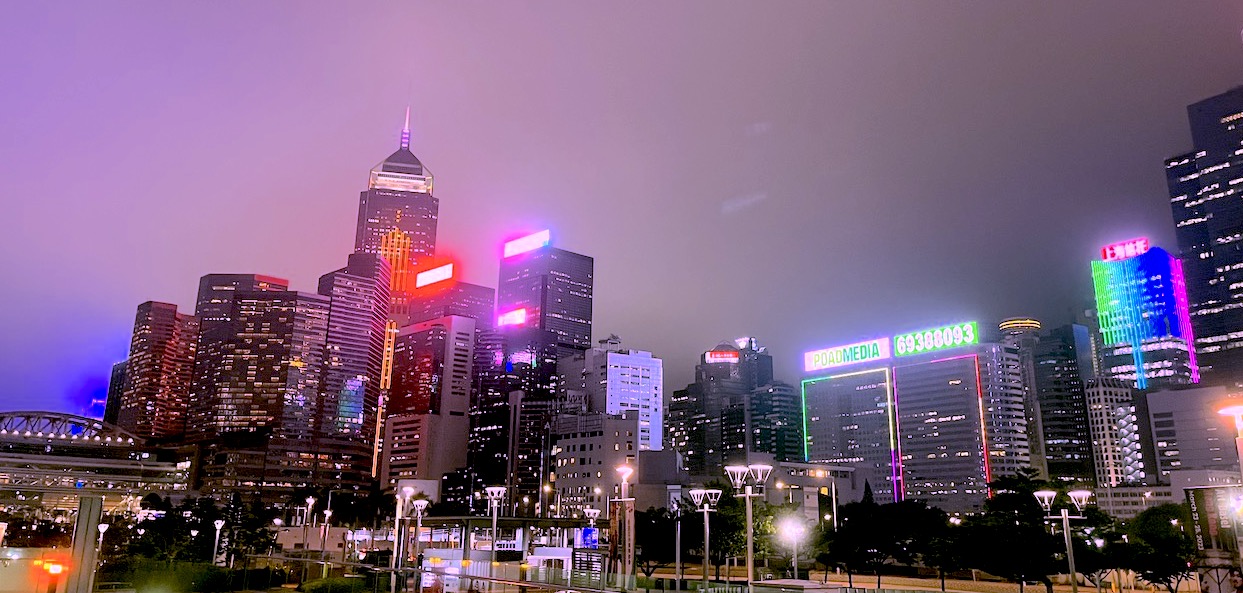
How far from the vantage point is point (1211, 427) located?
181 meters

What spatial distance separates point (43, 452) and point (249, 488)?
145 feet

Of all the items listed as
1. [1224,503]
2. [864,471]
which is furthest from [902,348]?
[1224,503]

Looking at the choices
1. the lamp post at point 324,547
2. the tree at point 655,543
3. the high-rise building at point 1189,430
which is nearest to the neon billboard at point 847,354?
the high-rise building at point 1189,430

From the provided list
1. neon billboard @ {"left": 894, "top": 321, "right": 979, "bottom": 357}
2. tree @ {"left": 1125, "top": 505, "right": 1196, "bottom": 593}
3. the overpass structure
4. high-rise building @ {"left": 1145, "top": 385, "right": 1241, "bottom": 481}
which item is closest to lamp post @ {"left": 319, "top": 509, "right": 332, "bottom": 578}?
tree @ {"left": 1125, "top": 505, "right": 1196, "bottom": 593}

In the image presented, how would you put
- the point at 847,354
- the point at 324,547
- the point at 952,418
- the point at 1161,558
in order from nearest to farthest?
the point at 1161,558 → the point at 324,547 → the point at 952,418 → the point at 847,354

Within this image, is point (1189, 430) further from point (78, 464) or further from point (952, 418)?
point (78, 464)

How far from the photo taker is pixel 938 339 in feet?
537

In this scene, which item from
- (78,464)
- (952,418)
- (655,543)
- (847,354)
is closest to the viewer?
(655,543)

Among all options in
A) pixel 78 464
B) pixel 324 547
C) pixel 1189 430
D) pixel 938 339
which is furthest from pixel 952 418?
pixel 78 464

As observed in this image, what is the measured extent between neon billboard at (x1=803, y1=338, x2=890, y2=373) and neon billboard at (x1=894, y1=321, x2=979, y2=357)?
820cm

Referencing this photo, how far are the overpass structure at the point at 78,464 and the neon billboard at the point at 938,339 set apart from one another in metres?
138

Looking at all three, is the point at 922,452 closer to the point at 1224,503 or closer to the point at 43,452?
the point at 1224,503

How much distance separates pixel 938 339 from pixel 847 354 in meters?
27.5

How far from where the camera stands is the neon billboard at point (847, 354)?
182 metres
